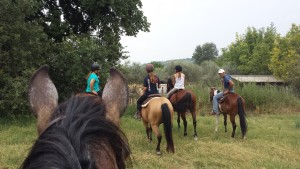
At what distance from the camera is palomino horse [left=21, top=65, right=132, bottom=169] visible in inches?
43.4

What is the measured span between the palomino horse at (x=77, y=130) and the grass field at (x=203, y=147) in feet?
11.8

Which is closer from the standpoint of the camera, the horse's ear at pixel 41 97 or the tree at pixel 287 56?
the horse's ear at pixel 41 97

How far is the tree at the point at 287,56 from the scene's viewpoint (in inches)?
1000

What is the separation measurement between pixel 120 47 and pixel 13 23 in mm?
4637

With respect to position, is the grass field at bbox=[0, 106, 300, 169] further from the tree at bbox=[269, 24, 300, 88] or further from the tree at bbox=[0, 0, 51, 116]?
the tree at bbox=[269, 24, 300, 88]

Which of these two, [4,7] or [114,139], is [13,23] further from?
[114,139]

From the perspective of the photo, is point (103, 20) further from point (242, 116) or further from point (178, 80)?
point (242, 116)

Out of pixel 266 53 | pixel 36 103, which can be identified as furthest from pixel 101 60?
Answer: pixel 266 53

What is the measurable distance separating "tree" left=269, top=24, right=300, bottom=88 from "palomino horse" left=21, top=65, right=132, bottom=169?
2458cm

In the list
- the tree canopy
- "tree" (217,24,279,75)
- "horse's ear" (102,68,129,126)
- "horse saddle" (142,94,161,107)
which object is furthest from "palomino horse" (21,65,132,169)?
"tree" (217,24,279,75)

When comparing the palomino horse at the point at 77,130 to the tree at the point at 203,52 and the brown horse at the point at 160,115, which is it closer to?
the brown horse at the point at 160,115

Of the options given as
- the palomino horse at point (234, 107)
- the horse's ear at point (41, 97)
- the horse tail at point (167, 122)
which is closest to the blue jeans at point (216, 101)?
the palomino horse at point (234, 107)

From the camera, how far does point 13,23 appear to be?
10812 millimetres

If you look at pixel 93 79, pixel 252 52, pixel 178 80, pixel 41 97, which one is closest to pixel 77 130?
pixel 41 97
